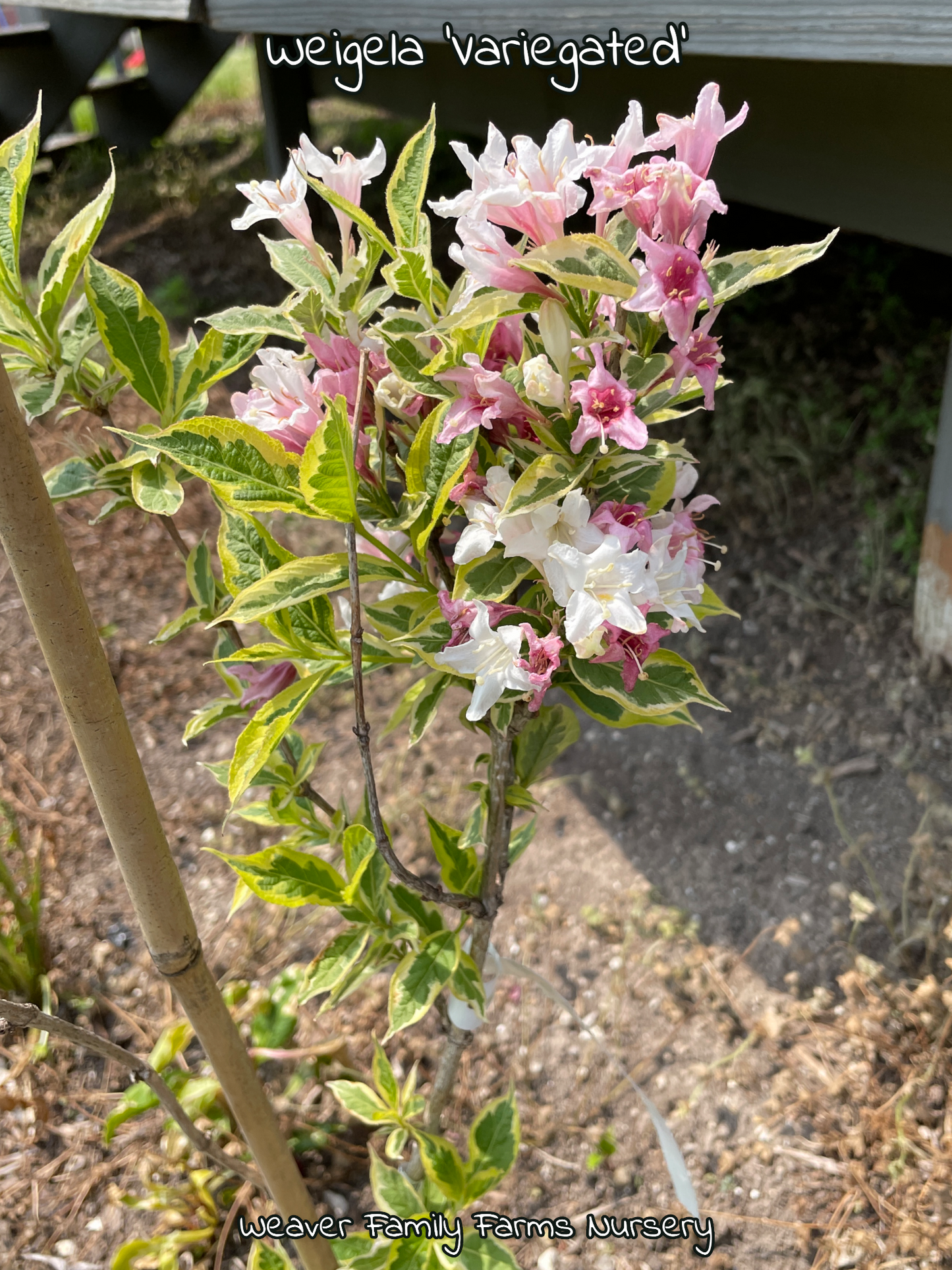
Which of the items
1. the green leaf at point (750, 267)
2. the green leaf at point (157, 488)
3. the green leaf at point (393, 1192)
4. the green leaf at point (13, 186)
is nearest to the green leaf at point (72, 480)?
the green leaf at point (157, 488)

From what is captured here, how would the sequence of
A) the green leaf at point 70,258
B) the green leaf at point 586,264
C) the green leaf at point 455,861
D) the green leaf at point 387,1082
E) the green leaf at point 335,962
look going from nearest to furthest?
the green leaf at point 586,264 < the green leaf at point 70,258 < the green leaf at point 335,962 < the green leaf at point 455,861 < the green leaf at point 387,1082

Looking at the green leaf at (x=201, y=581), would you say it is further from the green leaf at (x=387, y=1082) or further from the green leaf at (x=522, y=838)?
the green leaf at (x=387, y=1082)

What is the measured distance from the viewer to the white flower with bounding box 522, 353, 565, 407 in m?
0.66

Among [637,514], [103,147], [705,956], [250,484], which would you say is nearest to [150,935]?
[250,484]

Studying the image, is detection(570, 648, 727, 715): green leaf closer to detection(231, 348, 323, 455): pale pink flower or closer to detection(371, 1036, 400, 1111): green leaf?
detection(231, 348, 323, 455): pale pink flower

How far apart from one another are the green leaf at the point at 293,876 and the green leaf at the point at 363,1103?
0.39 metres

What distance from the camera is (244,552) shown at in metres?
0.81

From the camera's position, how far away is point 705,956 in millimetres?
1913

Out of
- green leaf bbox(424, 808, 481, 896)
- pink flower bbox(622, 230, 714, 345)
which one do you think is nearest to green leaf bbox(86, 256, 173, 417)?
pink flower bbox(622, 230, 714, 345)

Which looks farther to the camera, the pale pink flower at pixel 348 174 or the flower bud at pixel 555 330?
the pale pink flower at pixel 348 174

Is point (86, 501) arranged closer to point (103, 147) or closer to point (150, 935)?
point (150, 935)

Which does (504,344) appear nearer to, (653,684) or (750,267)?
(750,267)

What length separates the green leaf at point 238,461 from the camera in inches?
28.0

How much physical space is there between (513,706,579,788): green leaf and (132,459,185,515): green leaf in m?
0.43
